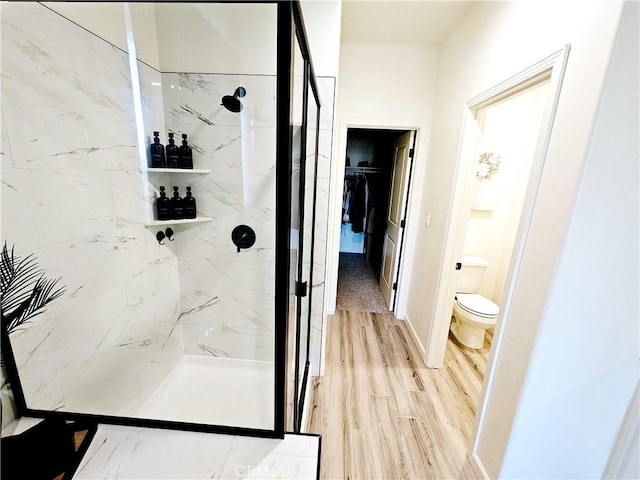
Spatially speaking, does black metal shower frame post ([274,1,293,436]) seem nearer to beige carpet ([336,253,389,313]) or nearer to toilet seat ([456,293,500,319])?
toilet seat ([456,293,500,319])

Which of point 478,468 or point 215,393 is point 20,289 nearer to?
point 215,393

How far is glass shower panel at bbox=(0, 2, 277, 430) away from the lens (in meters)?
0.98

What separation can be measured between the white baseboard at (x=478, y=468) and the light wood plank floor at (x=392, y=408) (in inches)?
2.0

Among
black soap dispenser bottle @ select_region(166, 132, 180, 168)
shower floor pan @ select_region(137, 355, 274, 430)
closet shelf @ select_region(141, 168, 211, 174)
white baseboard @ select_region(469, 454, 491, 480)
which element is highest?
black soap dispenser bottle @ select_region(166, 132, 180, 168)

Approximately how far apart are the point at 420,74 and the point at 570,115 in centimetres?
199

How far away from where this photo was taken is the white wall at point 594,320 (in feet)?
3.05

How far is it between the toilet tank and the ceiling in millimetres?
2185

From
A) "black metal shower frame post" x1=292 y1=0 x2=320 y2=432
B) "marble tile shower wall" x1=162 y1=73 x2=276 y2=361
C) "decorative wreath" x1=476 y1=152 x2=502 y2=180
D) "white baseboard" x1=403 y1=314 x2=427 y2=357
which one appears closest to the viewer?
"black metal shower frame post" x1=292 y1=0 x2=320 y2=432

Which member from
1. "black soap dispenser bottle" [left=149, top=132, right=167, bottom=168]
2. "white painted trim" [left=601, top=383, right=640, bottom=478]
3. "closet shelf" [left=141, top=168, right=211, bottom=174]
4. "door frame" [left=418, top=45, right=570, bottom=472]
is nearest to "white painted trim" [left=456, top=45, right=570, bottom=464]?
"door frame" [left=418, top=45, right=570, bottom=472]

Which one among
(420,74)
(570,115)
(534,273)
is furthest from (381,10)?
(534,273)

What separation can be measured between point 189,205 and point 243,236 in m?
0.41

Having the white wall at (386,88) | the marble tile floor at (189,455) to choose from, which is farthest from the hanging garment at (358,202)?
the marble tile floor at (189,455)

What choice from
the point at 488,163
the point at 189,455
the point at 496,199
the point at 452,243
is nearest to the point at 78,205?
the point at 189,455

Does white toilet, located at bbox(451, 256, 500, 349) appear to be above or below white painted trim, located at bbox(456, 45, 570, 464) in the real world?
below
